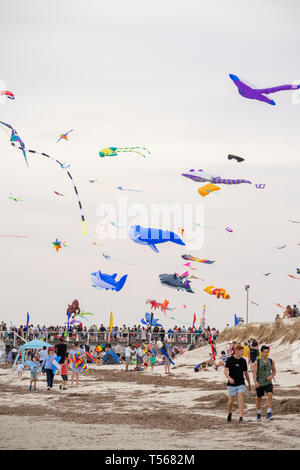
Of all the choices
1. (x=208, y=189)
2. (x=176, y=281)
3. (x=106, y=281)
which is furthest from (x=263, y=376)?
(x=176, y=281)

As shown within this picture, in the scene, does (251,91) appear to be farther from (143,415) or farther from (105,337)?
(105,337)

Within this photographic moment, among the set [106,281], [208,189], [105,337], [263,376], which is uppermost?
[208,189]

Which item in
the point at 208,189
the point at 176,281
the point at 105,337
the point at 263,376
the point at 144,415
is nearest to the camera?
the point at 263,376

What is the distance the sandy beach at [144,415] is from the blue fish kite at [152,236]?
572 cm

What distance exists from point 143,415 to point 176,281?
20943 millimetres

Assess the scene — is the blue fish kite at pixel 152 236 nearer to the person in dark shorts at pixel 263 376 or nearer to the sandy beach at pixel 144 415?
the sandy beach at pixel 144 415

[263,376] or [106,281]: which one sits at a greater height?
[106,281]

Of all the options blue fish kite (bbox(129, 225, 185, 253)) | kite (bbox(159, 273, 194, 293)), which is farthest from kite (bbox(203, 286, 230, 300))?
blue fish kite (bbox(129, 225, 185, 253))

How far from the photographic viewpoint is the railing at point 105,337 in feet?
122

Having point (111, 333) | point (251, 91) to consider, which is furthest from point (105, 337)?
point (251, 91)

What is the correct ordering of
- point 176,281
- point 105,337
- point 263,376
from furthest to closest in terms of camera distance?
1. point 105,337
2. point 176,281
3. point 263,376

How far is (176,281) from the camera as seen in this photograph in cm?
3472

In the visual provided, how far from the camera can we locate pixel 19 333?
1480 inches

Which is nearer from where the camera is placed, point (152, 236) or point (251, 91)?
point (251, 91)
